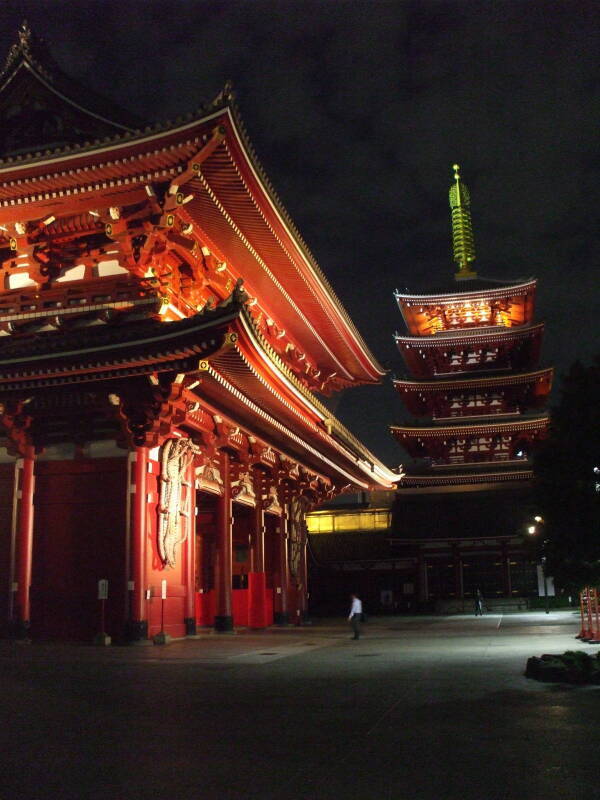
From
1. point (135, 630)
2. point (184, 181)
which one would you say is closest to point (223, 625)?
point (135, 630)

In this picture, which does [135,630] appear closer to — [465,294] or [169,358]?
[169,358]

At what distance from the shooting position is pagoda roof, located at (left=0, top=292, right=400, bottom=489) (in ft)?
60.2

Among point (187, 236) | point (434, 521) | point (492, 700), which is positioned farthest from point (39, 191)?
point (434, 521)

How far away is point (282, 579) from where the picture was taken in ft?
111

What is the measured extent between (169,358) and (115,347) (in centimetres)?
134

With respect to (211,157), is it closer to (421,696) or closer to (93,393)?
(93,393)

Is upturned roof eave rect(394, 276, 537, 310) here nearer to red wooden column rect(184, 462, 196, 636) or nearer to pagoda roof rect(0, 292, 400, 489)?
pagoda roof rect(0, 292, 400, 489)

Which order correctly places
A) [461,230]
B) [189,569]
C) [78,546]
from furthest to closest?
[461,230] → [189,569] → [78,546]

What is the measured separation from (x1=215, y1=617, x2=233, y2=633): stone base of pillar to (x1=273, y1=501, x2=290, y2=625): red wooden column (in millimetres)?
7335

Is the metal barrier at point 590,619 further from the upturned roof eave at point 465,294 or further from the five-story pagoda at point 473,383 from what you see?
the upturned roof eave at point 465,294

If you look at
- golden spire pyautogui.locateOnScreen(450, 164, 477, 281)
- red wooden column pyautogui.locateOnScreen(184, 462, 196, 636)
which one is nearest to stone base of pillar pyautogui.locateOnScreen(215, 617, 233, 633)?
red wooden column pyautogui.locateOnScreen(184, 462, 196, 636)

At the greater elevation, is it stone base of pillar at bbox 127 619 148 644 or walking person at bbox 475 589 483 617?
stone base of pillar at bbox 127 619 148 644

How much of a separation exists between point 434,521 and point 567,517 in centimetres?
3896

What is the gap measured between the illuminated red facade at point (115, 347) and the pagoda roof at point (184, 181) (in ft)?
0.17
